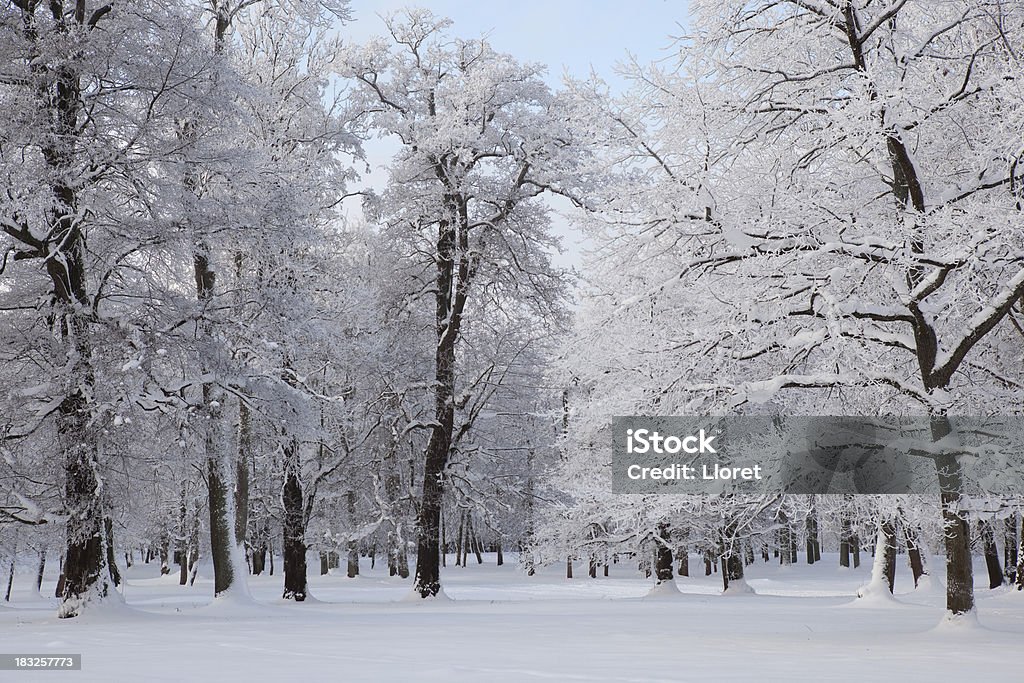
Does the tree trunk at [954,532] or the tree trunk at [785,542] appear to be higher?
the tree trunk at [954,532]

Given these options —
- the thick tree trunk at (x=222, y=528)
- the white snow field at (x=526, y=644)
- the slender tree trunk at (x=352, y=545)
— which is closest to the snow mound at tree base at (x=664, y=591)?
the white snow field at (x=526, y=644)

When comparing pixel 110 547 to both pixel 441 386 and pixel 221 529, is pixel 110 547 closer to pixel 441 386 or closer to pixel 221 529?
pixel 221 529

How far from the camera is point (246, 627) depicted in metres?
13.6

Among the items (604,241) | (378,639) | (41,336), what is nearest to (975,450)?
(604,241)

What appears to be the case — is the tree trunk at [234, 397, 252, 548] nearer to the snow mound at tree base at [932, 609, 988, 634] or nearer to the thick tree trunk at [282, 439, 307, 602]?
the thick tree trunk at [282, 439, 307, 602]

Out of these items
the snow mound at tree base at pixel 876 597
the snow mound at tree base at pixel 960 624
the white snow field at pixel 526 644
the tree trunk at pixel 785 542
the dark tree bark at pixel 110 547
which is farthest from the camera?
the tree trunk at pixel 785 542

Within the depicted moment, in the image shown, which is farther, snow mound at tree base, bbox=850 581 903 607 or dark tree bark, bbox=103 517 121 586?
snow mound at tree base, bbox=850 581 903 607

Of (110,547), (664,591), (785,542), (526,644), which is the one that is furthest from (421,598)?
(785,542)

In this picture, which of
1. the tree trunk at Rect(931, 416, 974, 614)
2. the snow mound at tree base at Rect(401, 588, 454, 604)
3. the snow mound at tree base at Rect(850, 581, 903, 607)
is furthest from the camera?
the snow mound at tree base at Rect(401, 588, 454, 604)

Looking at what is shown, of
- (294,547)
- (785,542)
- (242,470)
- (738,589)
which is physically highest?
(242,470)

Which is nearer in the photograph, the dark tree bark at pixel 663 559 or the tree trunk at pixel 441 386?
the tree trunk at pixel 441 386

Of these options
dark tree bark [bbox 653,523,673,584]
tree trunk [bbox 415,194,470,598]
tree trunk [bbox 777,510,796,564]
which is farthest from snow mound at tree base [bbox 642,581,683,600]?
tree trunk [bbox 777,510,796,564]

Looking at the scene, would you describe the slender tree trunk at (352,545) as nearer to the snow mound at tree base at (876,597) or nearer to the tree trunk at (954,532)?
the snow mound at tree base at (876,597)

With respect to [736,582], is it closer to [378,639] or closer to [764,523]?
[764,523]
